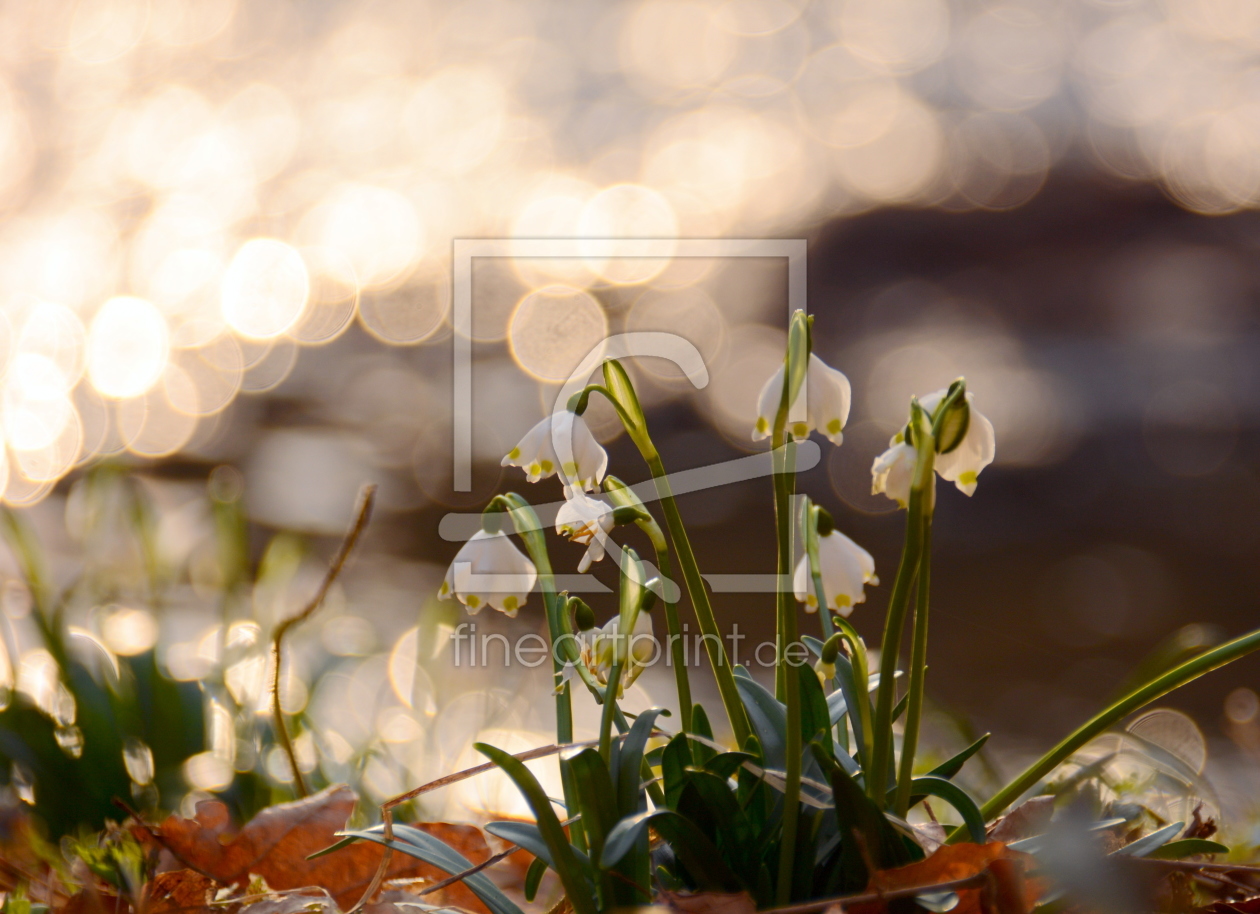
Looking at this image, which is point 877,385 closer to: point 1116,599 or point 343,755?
point 1116,599

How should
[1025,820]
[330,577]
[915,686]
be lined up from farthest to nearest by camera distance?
1. [330,577]
2. [1025,820]
3. [915,686]

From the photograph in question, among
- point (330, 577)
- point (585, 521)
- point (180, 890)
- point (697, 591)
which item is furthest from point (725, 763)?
point (180, 890)

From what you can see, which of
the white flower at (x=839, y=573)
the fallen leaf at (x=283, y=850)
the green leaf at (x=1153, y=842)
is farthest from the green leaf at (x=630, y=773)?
the green leaf at (x=1153, y=842)

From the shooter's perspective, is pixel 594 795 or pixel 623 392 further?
pixel 623 392

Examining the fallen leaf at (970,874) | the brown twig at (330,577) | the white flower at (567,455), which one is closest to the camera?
the fallen leaf at (970,874)

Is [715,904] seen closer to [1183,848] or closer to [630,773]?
[630,773]

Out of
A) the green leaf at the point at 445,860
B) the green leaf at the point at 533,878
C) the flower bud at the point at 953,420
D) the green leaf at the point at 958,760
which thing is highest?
the flower bud at the point at 953,420

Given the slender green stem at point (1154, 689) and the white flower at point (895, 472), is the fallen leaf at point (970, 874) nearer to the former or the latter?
the slender green stem at point (1154, 689)
